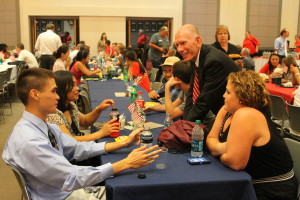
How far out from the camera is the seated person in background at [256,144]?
209 cm

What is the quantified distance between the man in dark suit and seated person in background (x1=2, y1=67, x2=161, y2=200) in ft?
2.87

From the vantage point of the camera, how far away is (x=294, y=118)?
425 cm

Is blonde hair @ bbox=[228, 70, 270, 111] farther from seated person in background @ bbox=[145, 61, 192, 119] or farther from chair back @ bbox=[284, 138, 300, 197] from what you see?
seated person in background @ bbox=[145, 61, 192, 119]

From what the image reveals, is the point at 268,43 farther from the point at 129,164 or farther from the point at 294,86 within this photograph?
the point at 129,164

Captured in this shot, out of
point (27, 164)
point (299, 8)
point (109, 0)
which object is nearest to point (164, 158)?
point (27, 164)

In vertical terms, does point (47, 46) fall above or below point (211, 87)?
above

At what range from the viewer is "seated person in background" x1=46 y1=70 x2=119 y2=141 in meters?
2.69

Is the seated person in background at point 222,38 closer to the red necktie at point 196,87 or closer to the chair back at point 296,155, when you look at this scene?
the red necktie at point 196,87

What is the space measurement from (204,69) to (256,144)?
970 millimetres

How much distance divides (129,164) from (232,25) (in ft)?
44.1

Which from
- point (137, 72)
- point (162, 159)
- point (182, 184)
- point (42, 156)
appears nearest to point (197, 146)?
point (162, 159)

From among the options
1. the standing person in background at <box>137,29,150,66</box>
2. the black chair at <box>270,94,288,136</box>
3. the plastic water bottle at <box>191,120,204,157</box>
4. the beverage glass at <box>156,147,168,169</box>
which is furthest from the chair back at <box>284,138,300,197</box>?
the standing person in background at <box>137,29,150,66</box>

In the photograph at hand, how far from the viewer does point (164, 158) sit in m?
2.18

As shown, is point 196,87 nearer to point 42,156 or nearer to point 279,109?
point 42,156
